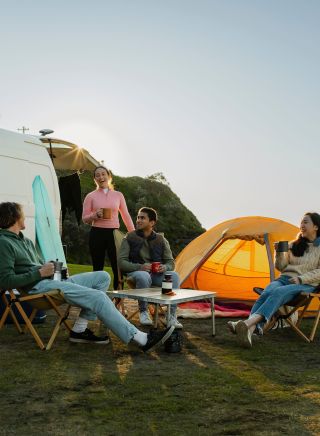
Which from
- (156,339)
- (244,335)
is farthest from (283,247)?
(156,339)

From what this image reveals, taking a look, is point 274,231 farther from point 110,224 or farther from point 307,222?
point 110,224

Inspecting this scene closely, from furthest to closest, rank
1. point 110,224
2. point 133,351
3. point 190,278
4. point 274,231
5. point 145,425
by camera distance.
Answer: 1. point 190,278
2. point 274,231
3. point 110,224
4. point 133,351
5. point 145,425

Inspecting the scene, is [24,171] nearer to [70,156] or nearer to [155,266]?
[155,266]

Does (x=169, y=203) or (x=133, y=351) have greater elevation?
(x=169, y=203)

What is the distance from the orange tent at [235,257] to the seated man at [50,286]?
3.03 metres

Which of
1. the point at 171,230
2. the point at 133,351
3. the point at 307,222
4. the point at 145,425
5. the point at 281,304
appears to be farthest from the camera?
the point at 171,230

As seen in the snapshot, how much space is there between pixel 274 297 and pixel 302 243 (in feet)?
2.87

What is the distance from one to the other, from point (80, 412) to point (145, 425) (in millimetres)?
411

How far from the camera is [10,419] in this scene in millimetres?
3146

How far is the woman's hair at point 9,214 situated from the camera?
503cm

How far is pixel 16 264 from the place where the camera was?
16.5 feet

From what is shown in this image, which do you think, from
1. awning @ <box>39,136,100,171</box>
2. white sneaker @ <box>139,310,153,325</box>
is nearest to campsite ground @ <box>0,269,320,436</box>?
white sneaker @ <box>139,310,153,325</box>

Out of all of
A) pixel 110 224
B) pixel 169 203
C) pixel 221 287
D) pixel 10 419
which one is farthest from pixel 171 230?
pixel 10 419

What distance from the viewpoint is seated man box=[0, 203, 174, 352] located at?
15.6ft
